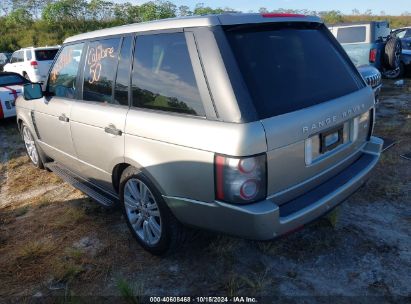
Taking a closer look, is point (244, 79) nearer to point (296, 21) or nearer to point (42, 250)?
point (296, 21)

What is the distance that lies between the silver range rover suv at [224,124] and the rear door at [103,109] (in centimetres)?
1

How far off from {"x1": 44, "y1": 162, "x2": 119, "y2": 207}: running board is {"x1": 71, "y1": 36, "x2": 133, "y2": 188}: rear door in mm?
112

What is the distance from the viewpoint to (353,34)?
10.7 metres

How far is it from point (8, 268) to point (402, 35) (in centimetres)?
1538

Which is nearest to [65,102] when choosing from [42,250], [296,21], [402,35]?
[42,250]

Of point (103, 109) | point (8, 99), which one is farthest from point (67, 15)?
point (103, 109)

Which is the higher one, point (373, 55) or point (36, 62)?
point (36, 62)

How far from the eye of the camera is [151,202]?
305 centimetres

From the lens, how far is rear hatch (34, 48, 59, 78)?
586 inches

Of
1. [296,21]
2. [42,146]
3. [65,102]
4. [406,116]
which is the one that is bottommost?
[406,116]

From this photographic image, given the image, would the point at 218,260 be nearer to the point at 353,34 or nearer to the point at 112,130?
the point at 112,130

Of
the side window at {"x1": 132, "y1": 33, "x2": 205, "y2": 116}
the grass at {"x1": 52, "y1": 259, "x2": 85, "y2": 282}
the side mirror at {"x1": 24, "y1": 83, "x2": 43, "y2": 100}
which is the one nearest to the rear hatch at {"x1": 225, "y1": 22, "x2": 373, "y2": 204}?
the side window at {"x1": 132, "y1": 33, "x2": 205, "y2": 116}

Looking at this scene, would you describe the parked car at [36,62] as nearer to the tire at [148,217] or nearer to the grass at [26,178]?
the grass at [26,178]

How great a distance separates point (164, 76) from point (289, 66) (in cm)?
93
